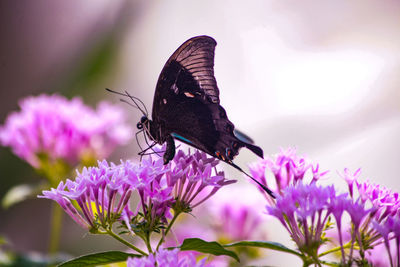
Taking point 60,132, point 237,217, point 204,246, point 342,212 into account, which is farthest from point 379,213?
point 60,132

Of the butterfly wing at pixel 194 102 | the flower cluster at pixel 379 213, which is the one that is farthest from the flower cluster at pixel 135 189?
the flower cluster at pixel 379 213

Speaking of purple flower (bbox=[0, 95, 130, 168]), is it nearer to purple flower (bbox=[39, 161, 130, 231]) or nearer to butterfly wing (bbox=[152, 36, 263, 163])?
butterfly wing (bbox=[152, 36, 263, 163])

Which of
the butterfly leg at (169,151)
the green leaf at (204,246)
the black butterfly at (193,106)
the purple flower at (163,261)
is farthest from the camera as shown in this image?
the black butterfly at (193,106)

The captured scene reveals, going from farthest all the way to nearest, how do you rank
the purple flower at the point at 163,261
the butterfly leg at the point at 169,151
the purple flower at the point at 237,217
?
the purple flower at the point at 237,217 → the butterfly leg at the point at 169,151 → the purple flower at the point at 163,261

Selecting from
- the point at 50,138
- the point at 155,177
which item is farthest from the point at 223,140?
the point at 50,138

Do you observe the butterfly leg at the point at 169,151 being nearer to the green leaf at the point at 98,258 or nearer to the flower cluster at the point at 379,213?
the green leaf at the point at 98,258

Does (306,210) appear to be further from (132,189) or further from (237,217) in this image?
(237,217)

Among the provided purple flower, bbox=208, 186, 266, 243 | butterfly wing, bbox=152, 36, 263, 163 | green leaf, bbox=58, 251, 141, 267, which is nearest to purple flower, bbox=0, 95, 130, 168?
purple flower, bbox=208, 186, 266, 243
